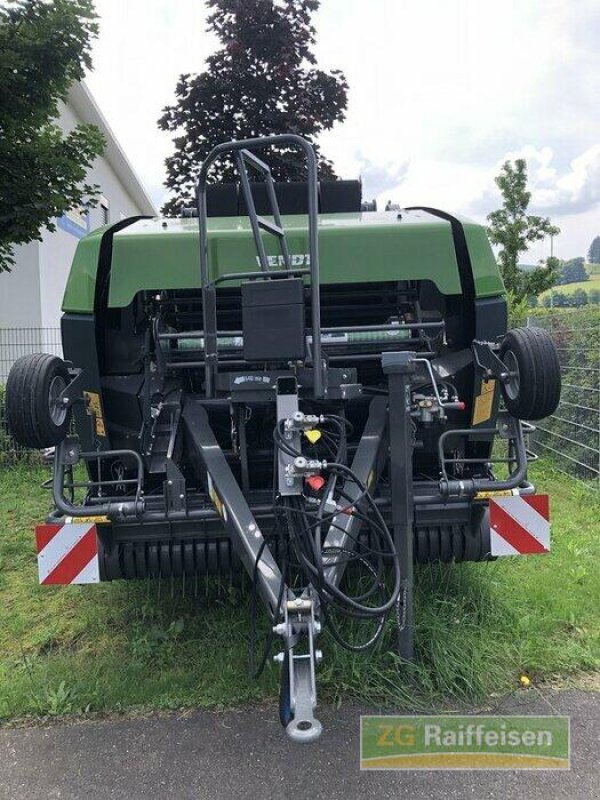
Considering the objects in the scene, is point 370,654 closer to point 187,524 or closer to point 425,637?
point 425,637

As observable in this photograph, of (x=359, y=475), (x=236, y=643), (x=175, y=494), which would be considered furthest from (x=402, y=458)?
(x=236, y=643)

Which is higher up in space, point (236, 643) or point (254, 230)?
point (254, 230)

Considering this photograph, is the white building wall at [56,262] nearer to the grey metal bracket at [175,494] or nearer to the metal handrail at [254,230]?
the metal handrail at [254,230]

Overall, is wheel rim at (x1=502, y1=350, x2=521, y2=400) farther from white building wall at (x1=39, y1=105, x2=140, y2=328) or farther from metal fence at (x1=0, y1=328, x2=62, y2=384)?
white building wall at (x1=39, y1=105, x2=140, y2=328)

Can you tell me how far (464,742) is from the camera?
2701 mm

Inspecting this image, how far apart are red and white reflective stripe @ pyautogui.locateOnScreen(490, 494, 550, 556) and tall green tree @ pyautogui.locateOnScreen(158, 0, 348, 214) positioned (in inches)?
319

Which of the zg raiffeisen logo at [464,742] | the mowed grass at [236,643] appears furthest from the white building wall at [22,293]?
the zg raiffeisen logo at [464,742]

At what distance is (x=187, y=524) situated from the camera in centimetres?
308

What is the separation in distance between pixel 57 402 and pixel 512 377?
6.97 ft

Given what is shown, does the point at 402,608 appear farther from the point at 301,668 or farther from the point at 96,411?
the point at 96,411

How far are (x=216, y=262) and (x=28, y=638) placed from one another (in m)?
2.29

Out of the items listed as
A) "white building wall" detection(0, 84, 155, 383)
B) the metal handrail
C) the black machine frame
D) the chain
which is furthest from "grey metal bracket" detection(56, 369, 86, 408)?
"white building wall" detection(0, 84, 155, 383)

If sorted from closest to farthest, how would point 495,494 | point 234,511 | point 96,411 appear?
point 234,511 → point 495,494 → point 96,411

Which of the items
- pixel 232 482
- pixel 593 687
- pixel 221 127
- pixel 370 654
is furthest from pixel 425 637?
pixel 221 127
